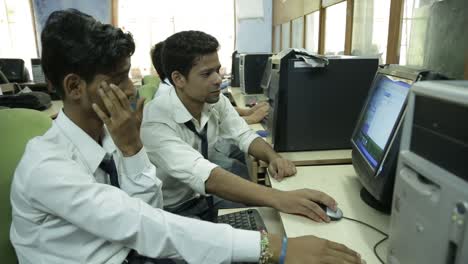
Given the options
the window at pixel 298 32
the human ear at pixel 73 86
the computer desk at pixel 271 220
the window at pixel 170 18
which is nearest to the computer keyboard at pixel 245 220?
the computer desk at pixel 271 220

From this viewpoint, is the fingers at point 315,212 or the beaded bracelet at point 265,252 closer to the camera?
the beaded bracelet at point 265,252

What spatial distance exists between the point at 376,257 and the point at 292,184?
44cm

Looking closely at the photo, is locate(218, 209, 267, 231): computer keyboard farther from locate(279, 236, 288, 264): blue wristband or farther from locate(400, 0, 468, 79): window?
locate(400, 0, 468, 79): window

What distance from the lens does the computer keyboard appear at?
1.04 m

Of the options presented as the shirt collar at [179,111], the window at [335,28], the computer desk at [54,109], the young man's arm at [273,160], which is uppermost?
the window at [335,28]

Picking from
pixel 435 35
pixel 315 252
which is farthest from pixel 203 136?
pixel 435 35

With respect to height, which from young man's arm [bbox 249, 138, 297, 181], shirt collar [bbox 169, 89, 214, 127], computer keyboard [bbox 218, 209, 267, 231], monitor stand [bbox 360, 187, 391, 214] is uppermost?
shirt collar [bbox 169, 89, 214, 127]

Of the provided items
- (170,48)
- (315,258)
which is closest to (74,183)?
(315,258)

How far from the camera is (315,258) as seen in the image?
2.50 ft

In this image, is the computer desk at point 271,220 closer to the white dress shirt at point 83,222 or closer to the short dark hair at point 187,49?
the white dress shirt at point 83,222

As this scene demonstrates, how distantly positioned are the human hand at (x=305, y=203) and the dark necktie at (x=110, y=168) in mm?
470

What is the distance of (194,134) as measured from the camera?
1.58 metres

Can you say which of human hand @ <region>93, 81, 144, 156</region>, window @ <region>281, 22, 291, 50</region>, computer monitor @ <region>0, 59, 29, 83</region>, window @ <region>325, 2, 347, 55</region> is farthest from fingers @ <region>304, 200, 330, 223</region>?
computer monitor @ <region>0, 59, 29, 83</region>

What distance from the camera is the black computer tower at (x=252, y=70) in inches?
131
